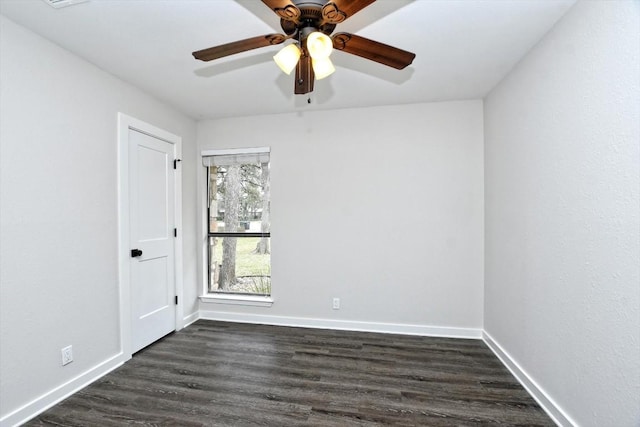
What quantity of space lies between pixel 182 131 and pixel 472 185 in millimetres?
3370

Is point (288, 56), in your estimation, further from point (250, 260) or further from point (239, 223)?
point (250, 260)

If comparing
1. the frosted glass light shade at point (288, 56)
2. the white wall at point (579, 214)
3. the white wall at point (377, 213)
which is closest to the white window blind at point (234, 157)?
the white wall at point (377, 213)

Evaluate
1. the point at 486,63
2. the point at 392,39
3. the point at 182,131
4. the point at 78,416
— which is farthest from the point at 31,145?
the point at 486,63

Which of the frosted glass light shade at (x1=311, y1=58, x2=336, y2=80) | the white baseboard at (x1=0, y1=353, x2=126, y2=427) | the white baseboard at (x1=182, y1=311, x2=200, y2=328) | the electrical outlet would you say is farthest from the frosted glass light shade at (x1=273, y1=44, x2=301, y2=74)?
the white baseboard at (x1=182, y1=311, x2=200, y2=328)

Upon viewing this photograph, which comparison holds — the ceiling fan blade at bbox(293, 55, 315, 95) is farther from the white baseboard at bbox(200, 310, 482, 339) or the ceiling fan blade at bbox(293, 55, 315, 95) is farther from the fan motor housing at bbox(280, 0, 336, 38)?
the white baseboard at bbox(200, 310, 482, 339)

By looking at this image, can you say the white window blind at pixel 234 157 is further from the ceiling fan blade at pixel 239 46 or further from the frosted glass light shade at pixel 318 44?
the frosted glass light shade at pixel 318 44

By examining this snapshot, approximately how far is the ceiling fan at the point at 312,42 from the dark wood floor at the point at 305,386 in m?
2.14

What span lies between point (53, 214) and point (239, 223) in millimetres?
1884

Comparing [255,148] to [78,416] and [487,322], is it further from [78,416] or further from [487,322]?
[487,322]

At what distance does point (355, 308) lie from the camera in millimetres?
3357

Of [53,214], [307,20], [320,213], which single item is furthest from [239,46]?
[320,213]

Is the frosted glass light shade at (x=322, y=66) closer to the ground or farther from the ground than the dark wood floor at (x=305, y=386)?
farther from the ground

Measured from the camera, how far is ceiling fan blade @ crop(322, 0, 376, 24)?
1.20 metres

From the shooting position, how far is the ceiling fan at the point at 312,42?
1.24 meters
